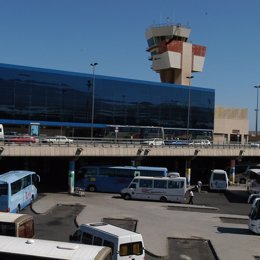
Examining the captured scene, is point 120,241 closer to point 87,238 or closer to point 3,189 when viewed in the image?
point 87,238

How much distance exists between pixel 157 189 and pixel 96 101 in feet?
152

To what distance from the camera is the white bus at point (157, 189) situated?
39188 mm

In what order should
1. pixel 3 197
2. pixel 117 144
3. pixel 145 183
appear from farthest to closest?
pixel 117 144 < pixel 145 183 < pixel 3 197

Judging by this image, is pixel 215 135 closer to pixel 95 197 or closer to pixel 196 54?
pixel 196 54

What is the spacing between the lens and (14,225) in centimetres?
1839

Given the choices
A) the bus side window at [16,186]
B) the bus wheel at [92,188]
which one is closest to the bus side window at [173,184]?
the bus wheel at [92,188]

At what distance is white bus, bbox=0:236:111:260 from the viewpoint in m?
11.7

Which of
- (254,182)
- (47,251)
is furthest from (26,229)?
(254,182)

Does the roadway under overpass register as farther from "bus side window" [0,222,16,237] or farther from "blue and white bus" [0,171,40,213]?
"bus side window" [0,222,16,237]

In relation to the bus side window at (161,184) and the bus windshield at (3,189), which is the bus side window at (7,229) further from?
the bus side window at (161,184)

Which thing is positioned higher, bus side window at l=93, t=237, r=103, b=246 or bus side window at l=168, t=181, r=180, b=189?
bus side window at l=168, t=181, r=180, b=189

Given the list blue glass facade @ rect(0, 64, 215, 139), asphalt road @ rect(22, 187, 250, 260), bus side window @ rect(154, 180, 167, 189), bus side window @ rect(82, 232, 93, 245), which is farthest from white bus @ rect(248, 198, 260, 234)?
blue glass facade @ rect(0, 64, 215, 139)

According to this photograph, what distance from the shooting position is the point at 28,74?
75.8 m

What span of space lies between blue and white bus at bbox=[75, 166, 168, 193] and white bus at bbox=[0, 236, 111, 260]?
31.3 m
